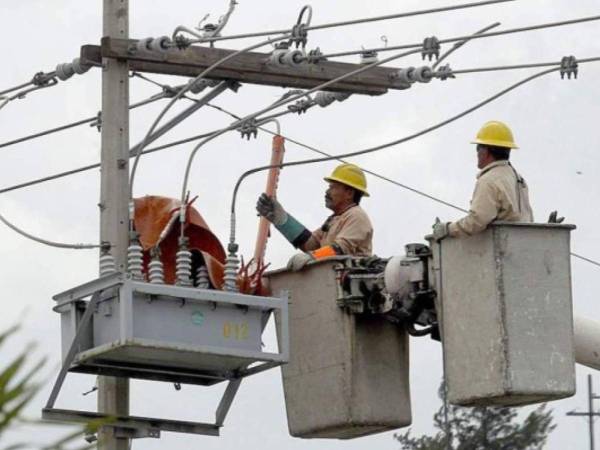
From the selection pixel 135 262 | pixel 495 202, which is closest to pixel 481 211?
pixel 495 202

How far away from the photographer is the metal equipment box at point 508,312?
Result: 9.66 metres

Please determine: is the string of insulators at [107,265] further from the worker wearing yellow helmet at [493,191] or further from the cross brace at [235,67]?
the worker wearing yellow helmet at [493,191]

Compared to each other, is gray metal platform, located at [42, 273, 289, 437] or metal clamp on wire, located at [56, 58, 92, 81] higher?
metal clamp on wire, located at [56, 58, 92, 81]

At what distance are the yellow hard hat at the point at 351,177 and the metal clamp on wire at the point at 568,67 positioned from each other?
1526 mm

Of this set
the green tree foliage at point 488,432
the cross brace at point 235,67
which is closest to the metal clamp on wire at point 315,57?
the cross brace at point 235,67

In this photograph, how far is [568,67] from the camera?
38.1 feet

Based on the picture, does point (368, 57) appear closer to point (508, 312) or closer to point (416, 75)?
point (416, 75)

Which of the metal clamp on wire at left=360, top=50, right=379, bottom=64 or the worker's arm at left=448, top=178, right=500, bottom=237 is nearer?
the worker's arm at left=448, top=178, right=500, bottom=237

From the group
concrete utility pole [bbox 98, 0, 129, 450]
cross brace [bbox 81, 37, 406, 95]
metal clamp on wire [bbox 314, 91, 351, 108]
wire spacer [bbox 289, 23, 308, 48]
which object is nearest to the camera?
concrete utility pole [bbox 98, 0, 129, 450]

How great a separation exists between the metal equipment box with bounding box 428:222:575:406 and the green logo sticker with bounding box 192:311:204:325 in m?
1.37

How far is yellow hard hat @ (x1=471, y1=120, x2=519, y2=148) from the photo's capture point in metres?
9.92

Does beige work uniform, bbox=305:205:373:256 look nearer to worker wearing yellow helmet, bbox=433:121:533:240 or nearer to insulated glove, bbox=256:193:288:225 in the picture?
→ insulated glove, bbox=256:193:288:225

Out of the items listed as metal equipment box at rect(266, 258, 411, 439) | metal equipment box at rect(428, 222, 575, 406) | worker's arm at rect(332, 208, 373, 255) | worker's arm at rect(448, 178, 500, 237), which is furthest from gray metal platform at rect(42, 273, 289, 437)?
worker's arm at rect(448, 178, 500, 237)

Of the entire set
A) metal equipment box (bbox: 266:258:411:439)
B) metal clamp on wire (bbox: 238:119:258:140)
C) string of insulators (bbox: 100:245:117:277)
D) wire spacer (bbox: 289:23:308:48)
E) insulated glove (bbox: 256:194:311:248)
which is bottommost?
metal equipment box (bbox: 266:258:411:439)
